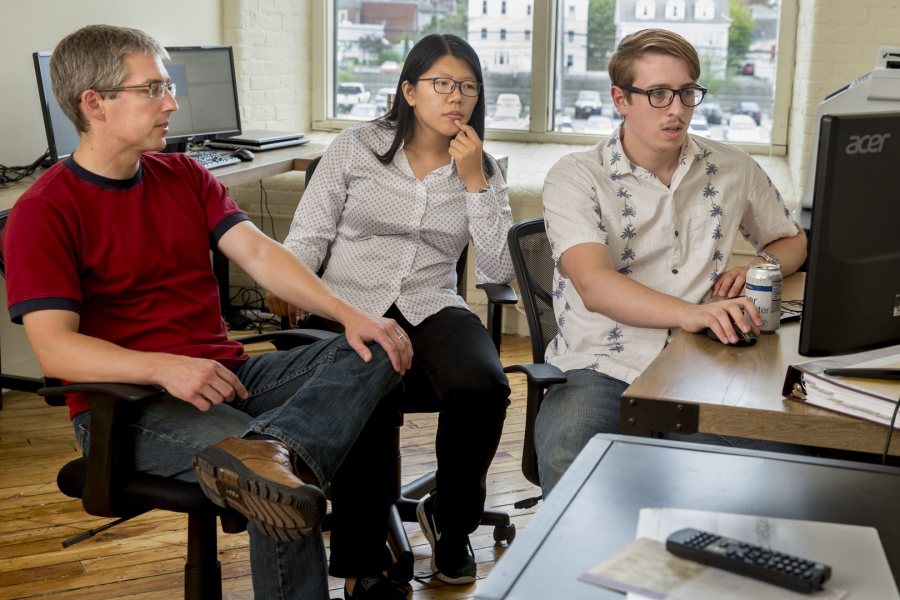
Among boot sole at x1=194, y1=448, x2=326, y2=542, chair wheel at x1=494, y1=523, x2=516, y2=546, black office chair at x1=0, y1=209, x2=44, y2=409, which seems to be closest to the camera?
boot sole at x1=194, y1=448, x2=326, y2=542

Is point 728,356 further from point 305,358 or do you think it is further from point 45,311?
point 45,311

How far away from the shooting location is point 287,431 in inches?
73.5

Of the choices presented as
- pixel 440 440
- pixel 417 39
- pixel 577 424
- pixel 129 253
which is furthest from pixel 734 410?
pixel 417 39

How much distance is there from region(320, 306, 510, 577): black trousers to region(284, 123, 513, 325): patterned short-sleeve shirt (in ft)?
0.42

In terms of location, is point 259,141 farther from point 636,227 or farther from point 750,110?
point 636,227

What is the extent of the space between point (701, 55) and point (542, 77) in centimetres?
72

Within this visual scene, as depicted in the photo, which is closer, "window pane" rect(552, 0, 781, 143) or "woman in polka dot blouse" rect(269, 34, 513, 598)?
"woman in polka dot blouse" rect(269, 34, 513, 598)

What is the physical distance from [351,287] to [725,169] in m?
0.91

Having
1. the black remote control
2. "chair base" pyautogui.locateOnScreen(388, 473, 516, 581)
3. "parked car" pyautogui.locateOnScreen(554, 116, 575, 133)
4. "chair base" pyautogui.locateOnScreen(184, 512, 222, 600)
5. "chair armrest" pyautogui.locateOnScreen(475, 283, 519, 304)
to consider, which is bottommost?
"chair base" pyautogui.locateOnScreen(388, 473, 516, 581)

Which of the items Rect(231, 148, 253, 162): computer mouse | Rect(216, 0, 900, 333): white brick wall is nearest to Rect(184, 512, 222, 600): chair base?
Rect(231, 148, 253, 162): computer mouse

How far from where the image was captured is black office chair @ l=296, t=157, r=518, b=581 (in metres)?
2.50

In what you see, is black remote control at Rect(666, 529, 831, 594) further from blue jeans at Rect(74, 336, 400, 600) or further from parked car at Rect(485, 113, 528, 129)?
parked car at Rect(485, 113, 528, 129)

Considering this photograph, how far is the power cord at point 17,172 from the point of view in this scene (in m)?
3.48

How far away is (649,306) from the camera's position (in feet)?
6.43
